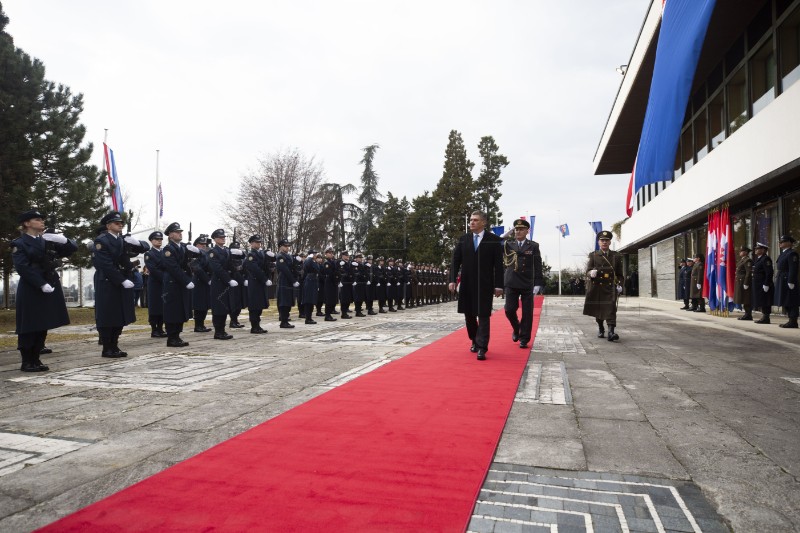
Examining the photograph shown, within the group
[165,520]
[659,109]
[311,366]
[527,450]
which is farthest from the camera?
[659,109]

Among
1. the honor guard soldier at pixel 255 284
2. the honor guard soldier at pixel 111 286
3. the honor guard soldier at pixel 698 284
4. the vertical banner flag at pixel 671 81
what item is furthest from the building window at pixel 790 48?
the honor guard soldier at pixel 111 286

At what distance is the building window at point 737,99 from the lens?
14973mm

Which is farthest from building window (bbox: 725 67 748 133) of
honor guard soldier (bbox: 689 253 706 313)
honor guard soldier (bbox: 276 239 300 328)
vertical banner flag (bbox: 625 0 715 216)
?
honor guard soldier (bbox: 276 239 300 328)

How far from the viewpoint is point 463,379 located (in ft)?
17.4

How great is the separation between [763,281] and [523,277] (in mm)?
7530

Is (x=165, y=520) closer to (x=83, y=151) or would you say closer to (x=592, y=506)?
(x=592, y=506)

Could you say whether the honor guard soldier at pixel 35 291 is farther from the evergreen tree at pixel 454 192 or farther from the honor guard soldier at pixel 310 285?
the evergreen tree at pixel 454 192

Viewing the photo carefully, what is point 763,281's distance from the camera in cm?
1155

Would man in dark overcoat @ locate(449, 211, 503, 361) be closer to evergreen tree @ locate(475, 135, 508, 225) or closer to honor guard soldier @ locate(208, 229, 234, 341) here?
honor guard soldier @ locate(208, 229, 234, 341)

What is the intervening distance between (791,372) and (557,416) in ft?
11.8

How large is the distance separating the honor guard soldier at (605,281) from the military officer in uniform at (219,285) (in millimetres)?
6551

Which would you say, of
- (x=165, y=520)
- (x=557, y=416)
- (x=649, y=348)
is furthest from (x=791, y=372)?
(x=165, y=520)

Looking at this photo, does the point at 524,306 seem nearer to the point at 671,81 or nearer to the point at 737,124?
the point at 671,81

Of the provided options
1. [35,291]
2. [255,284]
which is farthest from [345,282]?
[35,291]
